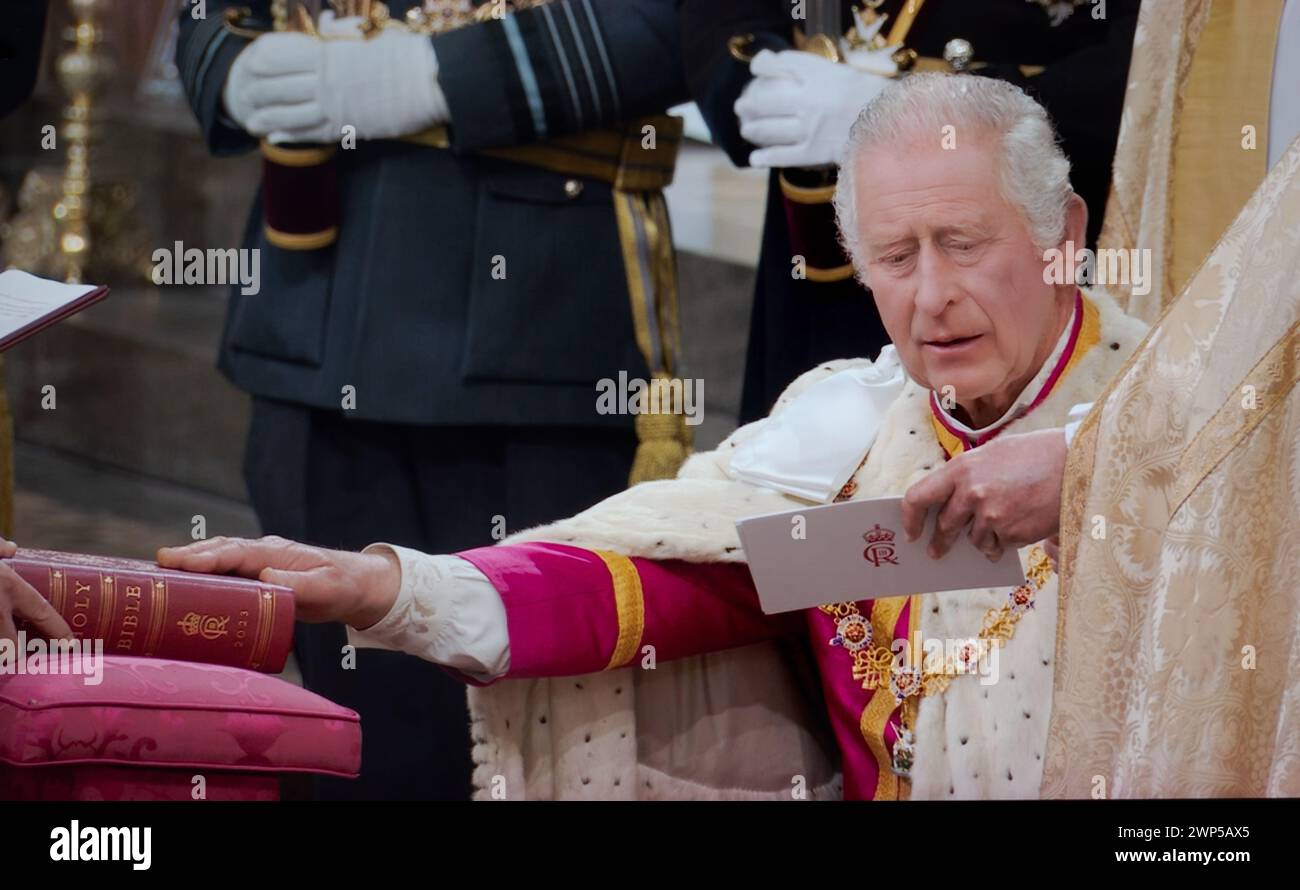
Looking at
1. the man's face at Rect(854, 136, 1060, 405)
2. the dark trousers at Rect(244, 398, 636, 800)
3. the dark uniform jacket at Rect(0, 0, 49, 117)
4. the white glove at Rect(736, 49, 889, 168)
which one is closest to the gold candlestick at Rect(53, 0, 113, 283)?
the dark uniform jacket at Rect(0, 0, 49, 117)

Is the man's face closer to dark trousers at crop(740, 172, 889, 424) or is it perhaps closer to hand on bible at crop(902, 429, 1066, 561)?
hand on bible at crop(902, 429, 1066, 561)

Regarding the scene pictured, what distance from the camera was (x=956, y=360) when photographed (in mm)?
2357

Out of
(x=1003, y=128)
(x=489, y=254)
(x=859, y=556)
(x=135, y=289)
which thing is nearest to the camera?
(x=859, y=556)

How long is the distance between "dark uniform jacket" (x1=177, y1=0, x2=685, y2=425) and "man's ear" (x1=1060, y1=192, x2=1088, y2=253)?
75cm

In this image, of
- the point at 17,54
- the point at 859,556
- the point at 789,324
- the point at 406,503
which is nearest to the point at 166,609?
the point at 859,556

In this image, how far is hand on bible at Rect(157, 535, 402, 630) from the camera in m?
2.20

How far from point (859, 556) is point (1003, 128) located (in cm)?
48

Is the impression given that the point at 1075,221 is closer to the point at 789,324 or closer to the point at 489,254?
the point at 789,324

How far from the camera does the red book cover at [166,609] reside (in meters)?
2.11

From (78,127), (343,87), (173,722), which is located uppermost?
(78,127)

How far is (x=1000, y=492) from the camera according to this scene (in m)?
2.12

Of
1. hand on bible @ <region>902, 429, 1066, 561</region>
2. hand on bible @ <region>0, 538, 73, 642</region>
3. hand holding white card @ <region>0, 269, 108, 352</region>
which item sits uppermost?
hand holding white card @ <region>0, 269, 108, 352</region>
